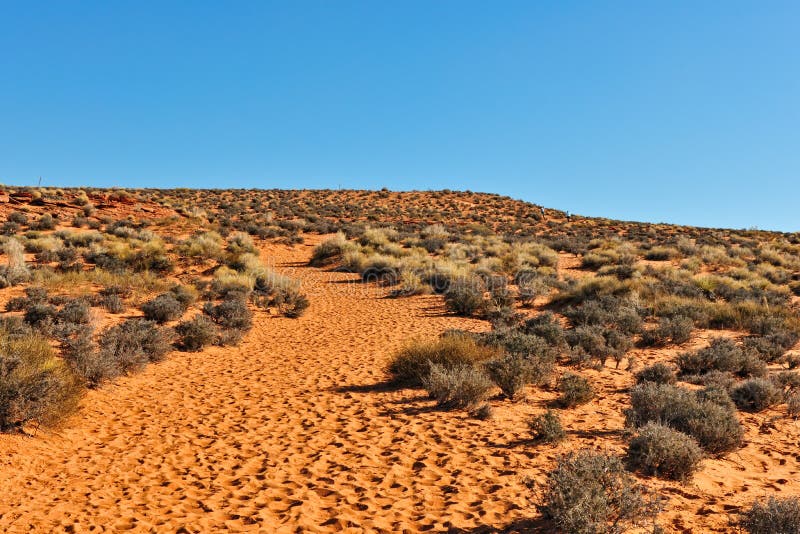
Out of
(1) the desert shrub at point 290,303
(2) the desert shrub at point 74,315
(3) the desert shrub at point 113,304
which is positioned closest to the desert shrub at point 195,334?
(2) the desert shrub at point 74,315

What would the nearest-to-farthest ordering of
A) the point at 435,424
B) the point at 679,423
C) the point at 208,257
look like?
the point at 679,423 < the point at 435,424 < the point at 208,257

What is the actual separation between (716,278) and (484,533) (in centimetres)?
2066

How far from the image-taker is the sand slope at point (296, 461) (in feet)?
15.8

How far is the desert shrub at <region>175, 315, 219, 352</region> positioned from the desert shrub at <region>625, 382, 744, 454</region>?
1054 centimetres

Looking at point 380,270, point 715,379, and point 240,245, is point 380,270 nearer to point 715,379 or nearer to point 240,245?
point 240,245

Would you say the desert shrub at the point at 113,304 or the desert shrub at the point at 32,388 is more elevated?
the desert shrub at the point at 113,304

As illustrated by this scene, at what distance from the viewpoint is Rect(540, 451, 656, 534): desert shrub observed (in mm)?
3914

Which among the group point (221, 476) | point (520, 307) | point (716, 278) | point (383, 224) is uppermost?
point (383, 224)

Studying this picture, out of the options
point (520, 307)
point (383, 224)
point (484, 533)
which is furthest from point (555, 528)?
point (383, 224)

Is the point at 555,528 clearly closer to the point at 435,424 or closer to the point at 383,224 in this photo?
the point at 435,424

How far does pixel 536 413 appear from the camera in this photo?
25.5ft

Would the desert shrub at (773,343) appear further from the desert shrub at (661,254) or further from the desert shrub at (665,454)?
the desert shrub at (661,254)

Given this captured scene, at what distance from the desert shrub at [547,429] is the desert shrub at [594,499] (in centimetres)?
180

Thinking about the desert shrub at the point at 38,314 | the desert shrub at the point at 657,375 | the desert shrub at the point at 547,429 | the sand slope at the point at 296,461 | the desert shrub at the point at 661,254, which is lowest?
the sand slope at the point at 296,461
